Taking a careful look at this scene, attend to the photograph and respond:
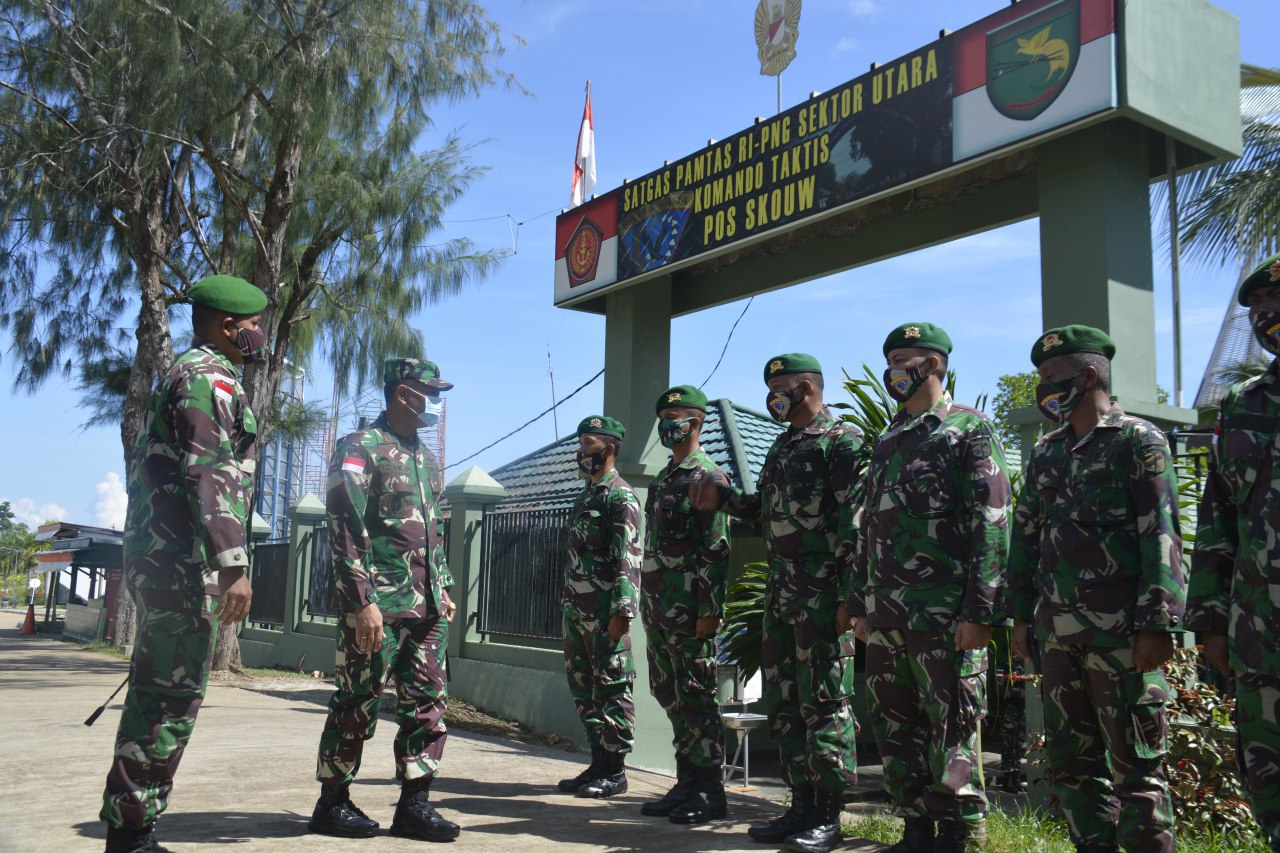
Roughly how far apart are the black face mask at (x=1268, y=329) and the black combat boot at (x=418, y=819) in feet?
11.1

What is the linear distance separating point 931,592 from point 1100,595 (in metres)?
0.58

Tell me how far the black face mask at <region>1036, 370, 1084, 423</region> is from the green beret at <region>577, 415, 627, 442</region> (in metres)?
2.71

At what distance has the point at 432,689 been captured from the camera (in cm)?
447

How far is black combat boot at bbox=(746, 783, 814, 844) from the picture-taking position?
4.42 m

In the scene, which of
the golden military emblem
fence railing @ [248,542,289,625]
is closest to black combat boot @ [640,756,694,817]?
the golden military emblem

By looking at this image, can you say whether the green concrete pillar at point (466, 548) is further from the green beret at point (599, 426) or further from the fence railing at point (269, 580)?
the fence railing at point (269, 580)

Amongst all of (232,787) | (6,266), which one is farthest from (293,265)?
(232,787)

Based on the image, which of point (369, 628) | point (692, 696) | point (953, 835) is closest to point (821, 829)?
point (953, 835)

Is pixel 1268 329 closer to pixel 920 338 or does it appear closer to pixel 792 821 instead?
pixel 920 338

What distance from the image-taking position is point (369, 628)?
4.21m

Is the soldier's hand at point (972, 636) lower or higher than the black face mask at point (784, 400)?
lower

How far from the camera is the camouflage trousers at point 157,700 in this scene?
11.3ft

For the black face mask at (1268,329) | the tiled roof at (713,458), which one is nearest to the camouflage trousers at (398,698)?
the black face mask at (1268,329)

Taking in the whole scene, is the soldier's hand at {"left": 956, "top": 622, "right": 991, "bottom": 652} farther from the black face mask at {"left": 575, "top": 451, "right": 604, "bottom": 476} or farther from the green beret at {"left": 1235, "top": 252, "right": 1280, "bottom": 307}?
the black face mask at {"left": 575, "top": 451, "right": 604, "bottom": 476}
